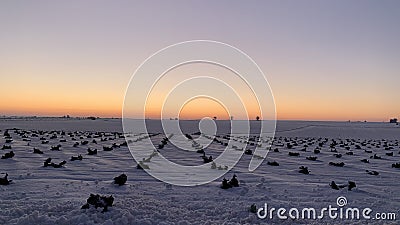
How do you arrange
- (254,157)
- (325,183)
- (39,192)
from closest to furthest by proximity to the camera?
1. (39,192)
2. (325,183)
3. (254,157)

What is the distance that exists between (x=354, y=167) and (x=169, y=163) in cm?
823

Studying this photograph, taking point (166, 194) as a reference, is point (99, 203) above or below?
above

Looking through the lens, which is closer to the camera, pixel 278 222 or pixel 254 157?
pixel 278 222

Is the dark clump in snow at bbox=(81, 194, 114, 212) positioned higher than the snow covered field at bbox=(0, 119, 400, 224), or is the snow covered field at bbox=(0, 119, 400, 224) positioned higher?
the dark clump in snow at bbox=(81, 194, 114, 212)

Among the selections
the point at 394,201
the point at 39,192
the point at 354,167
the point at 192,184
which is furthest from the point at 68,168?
the point at 354,167

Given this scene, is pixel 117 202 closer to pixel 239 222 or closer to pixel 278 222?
pixel 239 222

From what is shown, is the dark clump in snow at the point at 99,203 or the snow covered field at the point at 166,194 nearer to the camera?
the snow covered field at the point at 166,194

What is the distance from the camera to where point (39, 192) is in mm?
8750

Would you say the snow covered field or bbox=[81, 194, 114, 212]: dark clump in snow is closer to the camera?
the snow covered field

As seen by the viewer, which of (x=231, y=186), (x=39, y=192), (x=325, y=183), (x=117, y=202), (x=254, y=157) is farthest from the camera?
(x=254, y=157)

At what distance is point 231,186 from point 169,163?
546 cm

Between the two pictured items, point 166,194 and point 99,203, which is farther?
point 166,194

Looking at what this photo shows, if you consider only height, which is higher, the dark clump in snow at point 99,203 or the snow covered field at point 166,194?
the dark clump in snow at point 99,203

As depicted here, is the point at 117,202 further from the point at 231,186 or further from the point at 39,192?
the point at 231,186
